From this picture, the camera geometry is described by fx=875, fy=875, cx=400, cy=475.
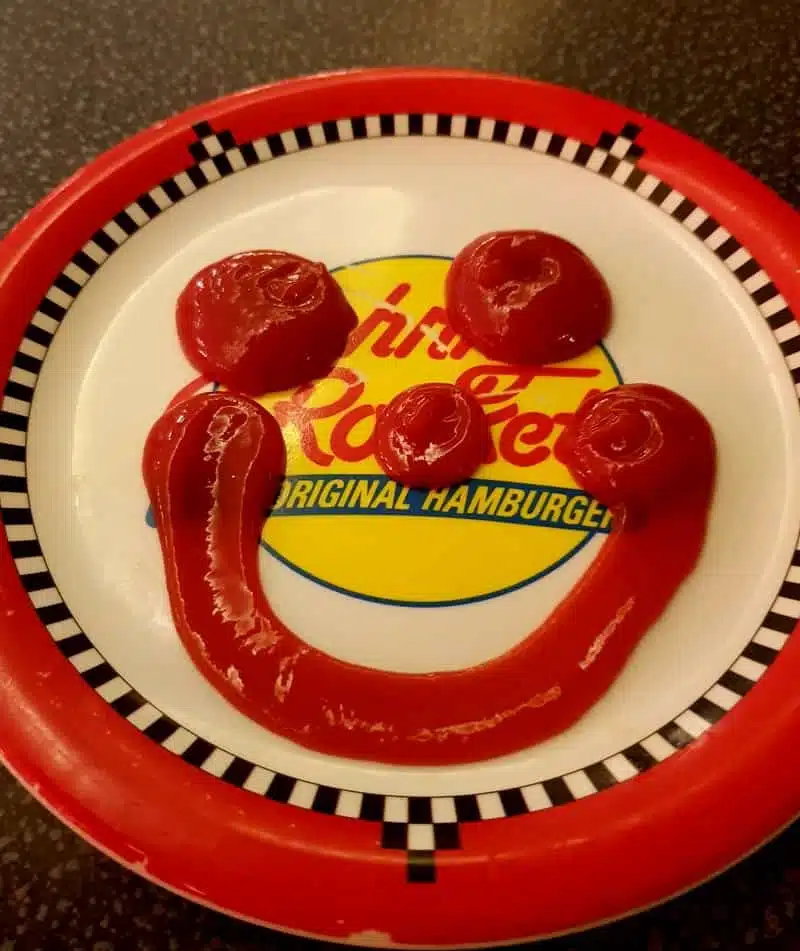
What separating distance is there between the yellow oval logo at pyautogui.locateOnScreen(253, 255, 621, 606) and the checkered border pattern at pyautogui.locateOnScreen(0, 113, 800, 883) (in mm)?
190

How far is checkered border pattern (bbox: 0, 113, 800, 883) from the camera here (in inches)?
28.9

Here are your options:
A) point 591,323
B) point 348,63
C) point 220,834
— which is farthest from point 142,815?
point 348,63

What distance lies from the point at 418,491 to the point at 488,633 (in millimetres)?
170

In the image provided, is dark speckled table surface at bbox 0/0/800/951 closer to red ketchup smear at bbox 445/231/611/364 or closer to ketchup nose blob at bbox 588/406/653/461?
red ketchup smear at bbox 445/231/611/364

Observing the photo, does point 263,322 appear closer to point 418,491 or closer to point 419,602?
point 418,491

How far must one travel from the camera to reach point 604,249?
1.07 meters

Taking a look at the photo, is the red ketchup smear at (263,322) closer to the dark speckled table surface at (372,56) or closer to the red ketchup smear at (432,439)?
the red ketchup smear at (432,439)

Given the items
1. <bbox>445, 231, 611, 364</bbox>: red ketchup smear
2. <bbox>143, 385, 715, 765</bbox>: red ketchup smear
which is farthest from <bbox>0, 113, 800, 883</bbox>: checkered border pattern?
<bbox>445, 231, 611, 364</bbox>: red ketchup smear

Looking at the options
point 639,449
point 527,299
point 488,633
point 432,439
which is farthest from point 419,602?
point 527,299

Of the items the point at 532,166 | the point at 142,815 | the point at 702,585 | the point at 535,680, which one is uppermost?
the point at 532,166

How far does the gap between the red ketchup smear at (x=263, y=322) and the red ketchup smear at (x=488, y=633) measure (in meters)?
0.05

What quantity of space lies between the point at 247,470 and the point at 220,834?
1.21 ft

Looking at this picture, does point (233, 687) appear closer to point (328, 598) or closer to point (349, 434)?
point (328, 598)

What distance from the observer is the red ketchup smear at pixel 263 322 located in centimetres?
98
